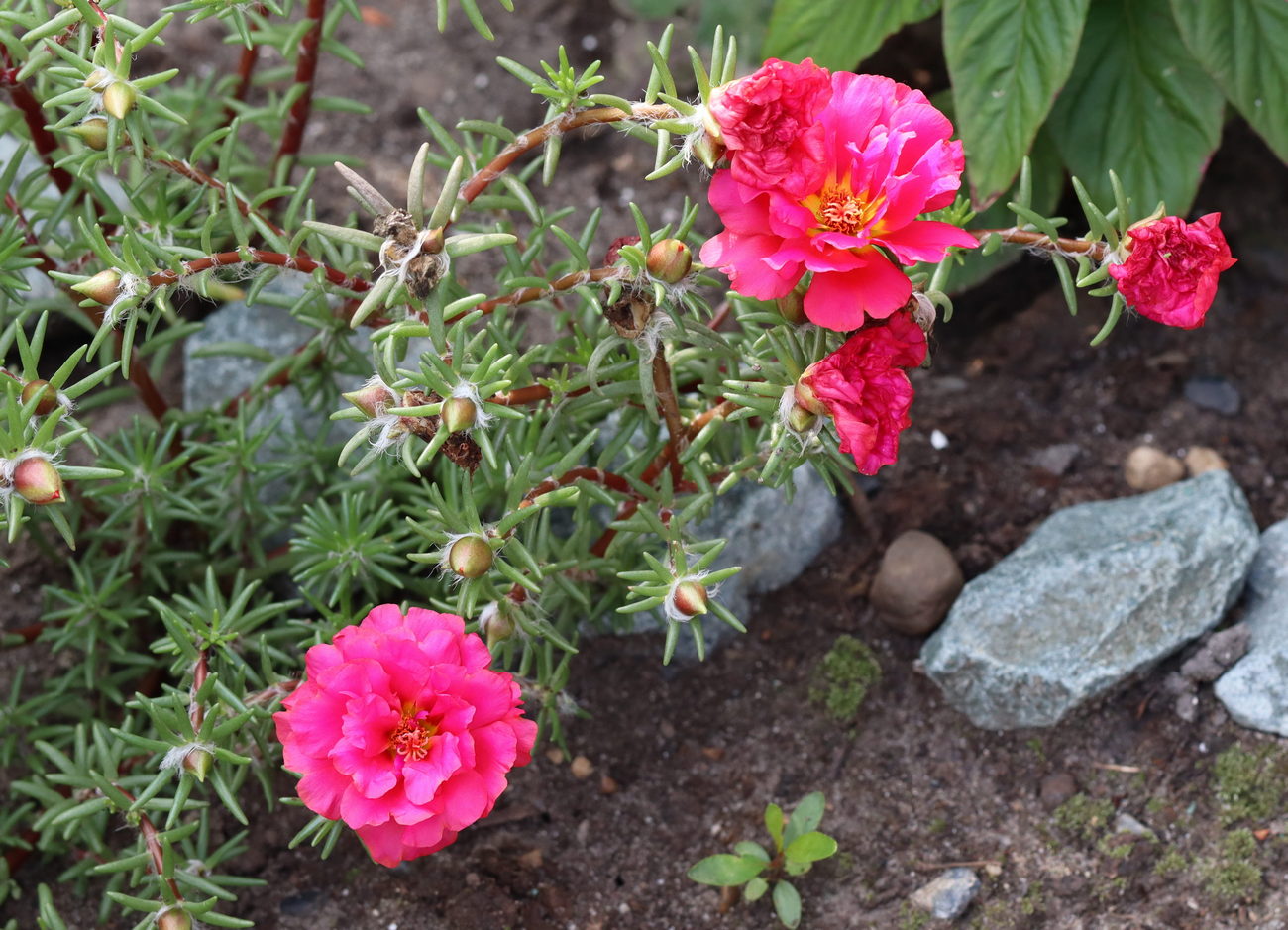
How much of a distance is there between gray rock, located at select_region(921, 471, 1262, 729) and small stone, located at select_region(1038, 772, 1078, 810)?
12cm

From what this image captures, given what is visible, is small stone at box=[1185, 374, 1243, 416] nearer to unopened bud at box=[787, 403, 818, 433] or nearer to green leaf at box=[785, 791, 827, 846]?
green leaf at box=[785, 791, 827, 846]

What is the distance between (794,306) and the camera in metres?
1.75

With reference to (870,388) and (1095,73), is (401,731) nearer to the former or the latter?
(870,388)

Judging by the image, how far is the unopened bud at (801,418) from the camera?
1700 millimetres

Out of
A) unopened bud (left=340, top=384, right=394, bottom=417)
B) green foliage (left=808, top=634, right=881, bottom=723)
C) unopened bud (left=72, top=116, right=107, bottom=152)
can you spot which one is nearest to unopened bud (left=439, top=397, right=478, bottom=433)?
unopened bud (left=340, top=384, right=394, bottom=417)

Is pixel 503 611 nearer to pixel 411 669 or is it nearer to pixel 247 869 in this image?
pixel 411 669

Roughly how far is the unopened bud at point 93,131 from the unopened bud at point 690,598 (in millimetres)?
1133

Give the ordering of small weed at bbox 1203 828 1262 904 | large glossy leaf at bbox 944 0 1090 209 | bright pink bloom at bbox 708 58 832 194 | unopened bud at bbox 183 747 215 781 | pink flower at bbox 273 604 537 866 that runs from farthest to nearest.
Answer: large glossy leaf at bbox 944 0 1090 209 < small weed at bbox 1203 828 1262 904 < unopened bud at bbox 183 747 215 781 < pink flower at bbox 273 604 537 866 < bright pink bloom at bbox 708 58 832 194

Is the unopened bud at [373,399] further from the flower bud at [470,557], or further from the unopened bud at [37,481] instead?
the unopened bud at [37,481]

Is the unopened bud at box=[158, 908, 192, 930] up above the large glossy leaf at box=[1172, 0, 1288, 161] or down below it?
below

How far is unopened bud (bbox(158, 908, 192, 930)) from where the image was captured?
1.86m

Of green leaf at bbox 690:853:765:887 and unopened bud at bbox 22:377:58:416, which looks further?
green leaf at bbox 690:853:765:887

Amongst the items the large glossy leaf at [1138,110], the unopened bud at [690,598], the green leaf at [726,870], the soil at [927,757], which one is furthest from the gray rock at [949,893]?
the large glossy leaf at [1138,110]

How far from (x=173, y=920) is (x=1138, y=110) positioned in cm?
255
